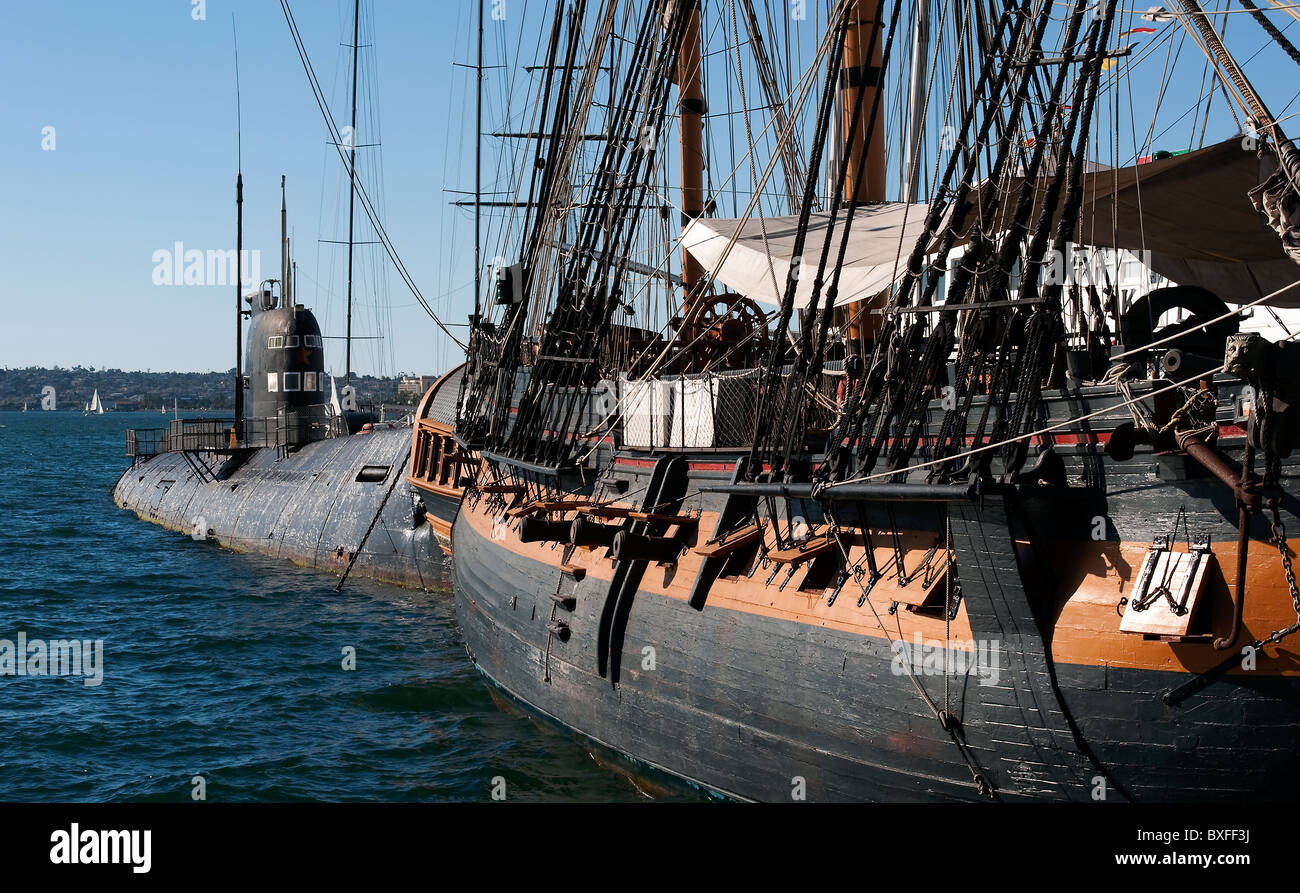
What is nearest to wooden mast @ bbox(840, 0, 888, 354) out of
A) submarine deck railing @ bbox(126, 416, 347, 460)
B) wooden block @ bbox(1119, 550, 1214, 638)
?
wooden block @ bbox(1119, 550, 1214, 638)

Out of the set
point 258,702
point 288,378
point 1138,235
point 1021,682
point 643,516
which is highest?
point 1138,235

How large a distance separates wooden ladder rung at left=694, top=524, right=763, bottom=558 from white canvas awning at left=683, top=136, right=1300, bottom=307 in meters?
3.15

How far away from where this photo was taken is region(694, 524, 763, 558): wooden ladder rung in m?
12.4

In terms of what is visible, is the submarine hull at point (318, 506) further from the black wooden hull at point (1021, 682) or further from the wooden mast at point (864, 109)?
the black wooden hull at point (1021, 682)

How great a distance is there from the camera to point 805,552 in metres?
11.5

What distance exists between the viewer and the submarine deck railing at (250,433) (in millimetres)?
40156

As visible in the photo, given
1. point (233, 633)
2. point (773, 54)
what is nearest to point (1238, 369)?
point (773, 54)

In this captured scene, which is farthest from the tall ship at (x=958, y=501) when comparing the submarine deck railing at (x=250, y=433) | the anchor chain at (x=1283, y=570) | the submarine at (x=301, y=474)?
the submarine deck railing at (x=250, y=433)

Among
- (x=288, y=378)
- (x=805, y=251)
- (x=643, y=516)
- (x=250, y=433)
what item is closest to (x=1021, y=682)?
(x=643, y=516)

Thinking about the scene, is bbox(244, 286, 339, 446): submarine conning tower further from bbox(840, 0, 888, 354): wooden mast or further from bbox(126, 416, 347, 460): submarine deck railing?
bbox(840, 0, 888, 354): wooden mast

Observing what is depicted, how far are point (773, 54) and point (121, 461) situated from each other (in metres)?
75.6

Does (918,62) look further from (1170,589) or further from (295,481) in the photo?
(295,481)

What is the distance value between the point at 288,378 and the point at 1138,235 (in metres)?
32.3
